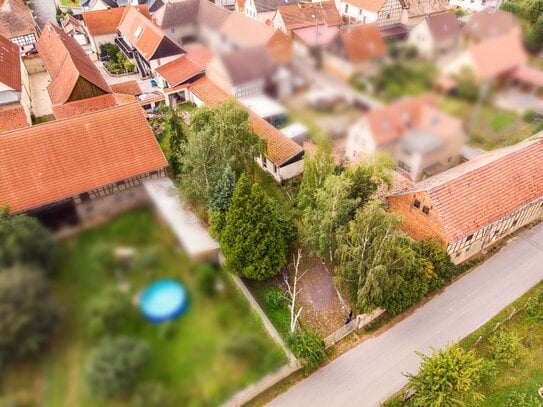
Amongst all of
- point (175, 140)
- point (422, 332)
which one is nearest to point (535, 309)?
point (422, 332)

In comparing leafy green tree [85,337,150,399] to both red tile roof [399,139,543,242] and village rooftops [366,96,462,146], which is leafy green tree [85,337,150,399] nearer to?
village rooftops [366,96,462,146]

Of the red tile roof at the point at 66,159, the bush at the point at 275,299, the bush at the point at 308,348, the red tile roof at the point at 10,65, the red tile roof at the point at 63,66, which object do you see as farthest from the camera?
the red tile roof at the point at 10,65

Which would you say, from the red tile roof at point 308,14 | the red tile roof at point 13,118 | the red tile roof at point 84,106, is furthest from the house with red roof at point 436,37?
the red tile roof at point 308,14

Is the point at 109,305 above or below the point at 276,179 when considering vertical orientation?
above

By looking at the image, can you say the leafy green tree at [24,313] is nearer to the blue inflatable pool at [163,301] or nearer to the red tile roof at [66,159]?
the blue inflatable pool at [163,301]

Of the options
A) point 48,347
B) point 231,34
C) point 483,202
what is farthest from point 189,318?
point 231,34

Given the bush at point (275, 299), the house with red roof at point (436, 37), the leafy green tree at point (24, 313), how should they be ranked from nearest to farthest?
1. the leafy green tree at point (24, 313)
2. the house with red roof at point (436, 37)
3. the bush at point (275, 299)

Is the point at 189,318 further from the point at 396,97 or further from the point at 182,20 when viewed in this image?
the point at 182,20
